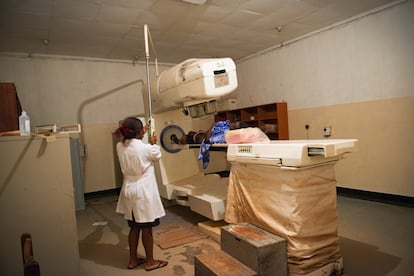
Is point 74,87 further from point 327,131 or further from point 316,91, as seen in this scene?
point 327,131

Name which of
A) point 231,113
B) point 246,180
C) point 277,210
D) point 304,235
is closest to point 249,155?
point 246,180

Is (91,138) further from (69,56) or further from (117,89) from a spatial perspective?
(69,56)

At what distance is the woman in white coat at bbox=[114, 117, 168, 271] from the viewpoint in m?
2.40

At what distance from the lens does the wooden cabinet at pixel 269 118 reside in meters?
5.23

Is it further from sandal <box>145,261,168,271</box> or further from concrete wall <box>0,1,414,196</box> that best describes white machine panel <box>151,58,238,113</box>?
concrete wall <box>0,1,414,196</box>

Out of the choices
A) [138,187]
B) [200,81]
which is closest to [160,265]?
[138,187]

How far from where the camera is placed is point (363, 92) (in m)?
4.12

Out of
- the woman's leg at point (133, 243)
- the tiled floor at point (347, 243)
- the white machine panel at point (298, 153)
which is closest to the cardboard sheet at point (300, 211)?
the white machine panel at point (298, 153)

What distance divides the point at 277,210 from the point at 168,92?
6.70 ft

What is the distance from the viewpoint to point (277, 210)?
208 cm

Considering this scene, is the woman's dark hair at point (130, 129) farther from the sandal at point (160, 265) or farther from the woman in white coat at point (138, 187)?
the sandal at point (160, 265)

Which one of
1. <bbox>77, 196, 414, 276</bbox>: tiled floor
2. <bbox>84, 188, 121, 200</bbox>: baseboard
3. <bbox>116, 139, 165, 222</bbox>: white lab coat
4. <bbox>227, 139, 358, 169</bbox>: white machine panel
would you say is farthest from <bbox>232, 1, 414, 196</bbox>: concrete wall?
<bbox>84, 188, 121, 200</bbox>: baseboard

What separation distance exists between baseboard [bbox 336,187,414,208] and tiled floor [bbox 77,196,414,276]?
167mm

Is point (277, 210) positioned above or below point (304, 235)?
above
